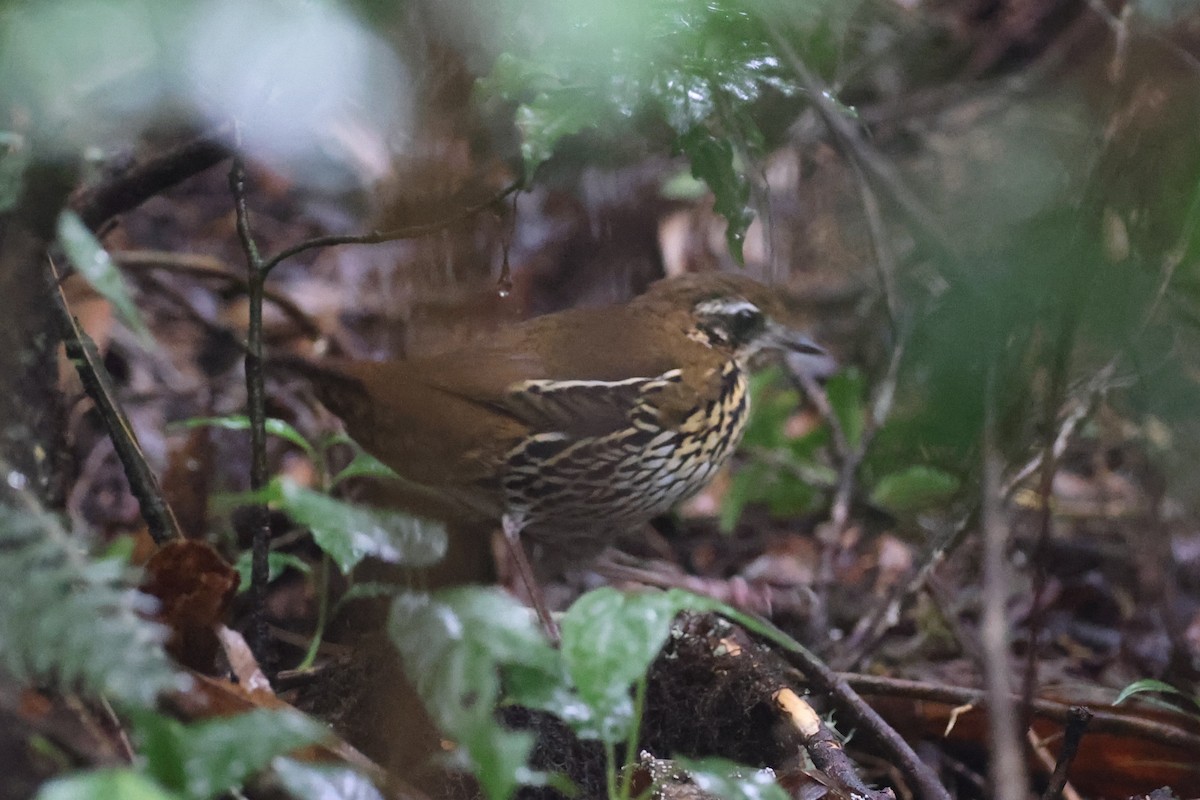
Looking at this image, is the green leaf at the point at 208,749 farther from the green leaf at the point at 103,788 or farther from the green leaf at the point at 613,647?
the green leaf at the point at 613,647

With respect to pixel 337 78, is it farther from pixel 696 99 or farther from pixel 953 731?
pixel 953 731

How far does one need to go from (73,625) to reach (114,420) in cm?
88

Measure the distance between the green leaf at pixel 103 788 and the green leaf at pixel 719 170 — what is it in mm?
1325

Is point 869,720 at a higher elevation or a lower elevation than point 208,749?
lower

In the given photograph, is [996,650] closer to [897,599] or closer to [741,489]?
[897,599]

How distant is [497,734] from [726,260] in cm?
388

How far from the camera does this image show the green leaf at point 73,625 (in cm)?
98

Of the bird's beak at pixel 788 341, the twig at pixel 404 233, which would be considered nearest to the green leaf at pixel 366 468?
the twig at pixel 404 233

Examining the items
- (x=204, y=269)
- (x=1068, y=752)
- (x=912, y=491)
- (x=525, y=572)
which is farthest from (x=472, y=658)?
(x=204, y=269)

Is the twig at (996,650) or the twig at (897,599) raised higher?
the twig at (996,650)

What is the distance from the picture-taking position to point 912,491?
10.5 ft

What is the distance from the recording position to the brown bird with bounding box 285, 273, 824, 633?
2.49 m

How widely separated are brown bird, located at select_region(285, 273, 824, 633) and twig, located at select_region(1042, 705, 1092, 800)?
1228 mm

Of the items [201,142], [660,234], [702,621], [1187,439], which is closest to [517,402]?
[702,621]
